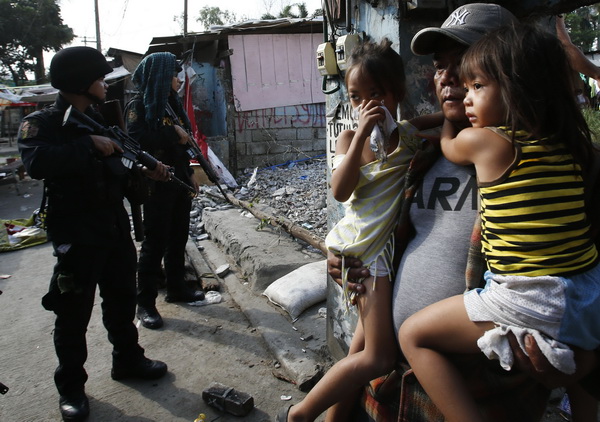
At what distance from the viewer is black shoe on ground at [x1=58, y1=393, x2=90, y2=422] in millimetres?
2660

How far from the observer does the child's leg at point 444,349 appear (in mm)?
1355

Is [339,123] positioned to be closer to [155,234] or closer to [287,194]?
[155,234]

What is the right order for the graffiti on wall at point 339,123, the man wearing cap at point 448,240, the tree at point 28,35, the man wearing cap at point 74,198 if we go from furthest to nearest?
the tree at point 28,35 < the man wearing cap at point 74,198 < the graffiti on wall at point 339,123 < the man wearing cap at point 448,240

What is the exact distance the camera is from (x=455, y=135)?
61.4 inches

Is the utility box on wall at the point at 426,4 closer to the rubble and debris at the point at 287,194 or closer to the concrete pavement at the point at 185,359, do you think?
the concrete pavement at the point at 185,359

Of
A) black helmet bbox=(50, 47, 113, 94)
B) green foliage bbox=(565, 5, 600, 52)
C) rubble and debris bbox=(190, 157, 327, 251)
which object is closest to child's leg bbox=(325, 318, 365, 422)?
black helmet bbox=(50, 47, 113, 94)

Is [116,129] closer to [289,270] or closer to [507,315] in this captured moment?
[289,270]

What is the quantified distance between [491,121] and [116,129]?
102 inches

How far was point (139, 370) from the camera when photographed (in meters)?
3.05

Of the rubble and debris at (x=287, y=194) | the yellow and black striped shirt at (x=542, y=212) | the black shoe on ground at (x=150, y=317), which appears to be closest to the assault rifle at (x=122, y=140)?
the black shoe on ground at (x=150, y=317)

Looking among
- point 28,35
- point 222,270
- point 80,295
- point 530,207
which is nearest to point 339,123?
point 530,207

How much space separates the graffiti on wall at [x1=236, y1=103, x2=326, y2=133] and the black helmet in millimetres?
8798

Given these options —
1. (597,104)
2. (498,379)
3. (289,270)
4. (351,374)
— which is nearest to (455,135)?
(498,379)

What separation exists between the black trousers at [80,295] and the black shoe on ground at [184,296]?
132 cm
